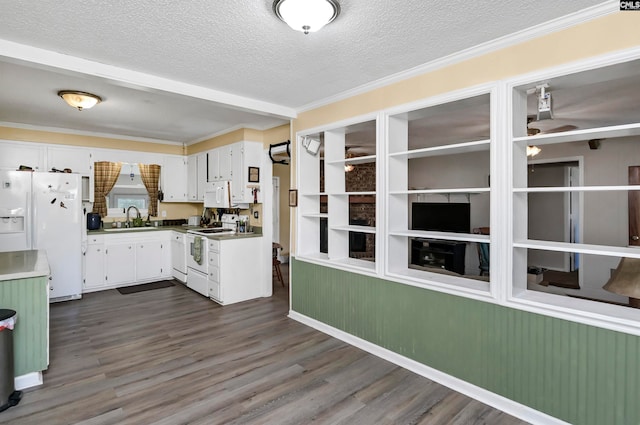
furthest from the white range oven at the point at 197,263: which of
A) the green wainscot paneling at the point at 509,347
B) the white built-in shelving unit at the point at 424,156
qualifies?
the white built-in shelving unit at the point at 424,156

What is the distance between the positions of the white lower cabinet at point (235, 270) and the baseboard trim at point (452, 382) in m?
1.49

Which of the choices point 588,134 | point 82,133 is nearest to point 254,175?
point 82,133

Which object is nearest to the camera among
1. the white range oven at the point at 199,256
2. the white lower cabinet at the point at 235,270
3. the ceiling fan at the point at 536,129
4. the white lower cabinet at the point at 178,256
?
the ceiling fan at the point at 536,129

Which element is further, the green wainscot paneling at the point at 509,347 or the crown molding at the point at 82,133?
the crown molding at the point at 82,133

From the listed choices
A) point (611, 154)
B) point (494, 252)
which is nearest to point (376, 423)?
point (494, 252)

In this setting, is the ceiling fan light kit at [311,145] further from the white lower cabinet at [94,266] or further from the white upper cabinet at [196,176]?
the white lower cabinet at [94,266]

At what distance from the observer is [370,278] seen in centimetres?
315

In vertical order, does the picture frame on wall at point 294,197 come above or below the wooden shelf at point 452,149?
below

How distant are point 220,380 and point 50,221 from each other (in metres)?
3.54

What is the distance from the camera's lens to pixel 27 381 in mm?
2531

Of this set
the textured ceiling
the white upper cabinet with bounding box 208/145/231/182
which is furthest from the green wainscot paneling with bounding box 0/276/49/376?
the white upper cabinet with bounding box 208/145/231/182

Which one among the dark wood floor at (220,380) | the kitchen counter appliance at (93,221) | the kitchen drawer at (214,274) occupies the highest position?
the kitchen counter appliance at (93,221)

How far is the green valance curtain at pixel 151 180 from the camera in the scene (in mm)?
5973

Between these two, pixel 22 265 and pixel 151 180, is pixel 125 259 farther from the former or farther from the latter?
pixel 22 265
